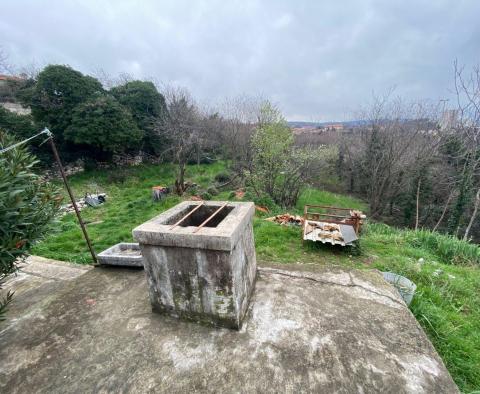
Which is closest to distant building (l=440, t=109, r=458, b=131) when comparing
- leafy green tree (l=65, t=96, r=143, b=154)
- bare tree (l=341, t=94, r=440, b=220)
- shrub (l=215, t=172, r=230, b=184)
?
bare tree (l=341, t=94, r=440, b=220)

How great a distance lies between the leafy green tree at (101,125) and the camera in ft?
38.3

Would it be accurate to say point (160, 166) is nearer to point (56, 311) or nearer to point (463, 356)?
point (56, 311)

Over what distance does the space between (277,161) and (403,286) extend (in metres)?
6.91

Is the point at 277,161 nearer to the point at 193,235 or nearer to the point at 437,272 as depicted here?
the point at 437,272

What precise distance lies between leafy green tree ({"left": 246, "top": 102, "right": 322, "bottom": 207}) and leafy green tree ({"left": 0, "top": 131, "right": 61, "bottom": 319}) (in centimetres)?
731

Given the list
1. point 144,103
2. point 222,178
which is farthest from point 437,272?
point 144,103

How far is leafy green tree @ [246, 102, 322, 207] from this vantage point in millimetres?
8938

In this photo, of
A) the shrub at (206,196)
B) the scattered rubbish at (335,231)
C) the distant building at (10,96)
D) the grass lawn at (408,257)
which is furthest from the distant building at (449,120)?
the distant building at (10,96)

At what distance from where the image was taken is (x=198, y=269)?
1.98m

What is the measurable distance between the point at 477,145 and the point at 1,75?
1133 inches

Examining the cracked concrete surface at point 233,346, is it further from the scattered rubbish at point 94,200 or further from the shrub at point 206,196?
the shrub at point 206,196

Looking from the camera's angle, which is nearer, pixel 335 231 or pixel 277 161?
pixel 335 231

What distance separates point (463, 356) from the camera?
2314 mm

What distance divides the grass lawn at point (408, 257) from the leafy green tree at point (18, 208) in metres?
0.26
